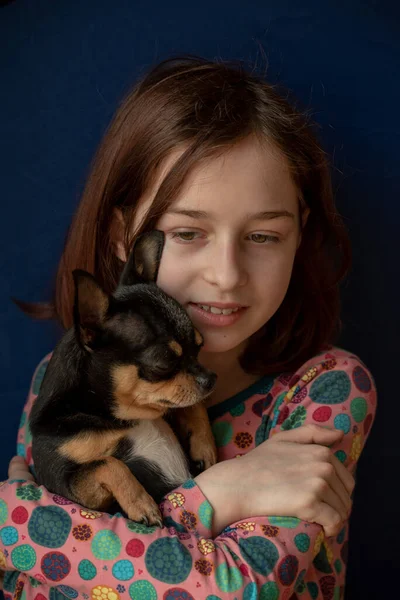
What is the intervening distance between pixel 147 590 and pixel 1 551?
0.28m

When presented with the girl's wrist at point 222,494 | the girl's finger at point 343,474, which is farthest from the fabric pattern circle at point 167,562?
the girl's finger at point 343,474

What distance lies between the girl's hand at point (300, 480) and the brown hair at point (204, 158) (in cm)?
27

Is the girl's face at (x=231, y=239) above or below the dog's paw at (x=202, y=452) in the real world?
above

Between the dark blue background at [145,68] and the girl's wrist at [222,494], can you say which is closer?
the girl's wrist at [222,494]

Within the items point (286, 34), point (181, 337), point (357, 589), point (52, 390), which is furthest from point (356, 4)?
point (357, 589)

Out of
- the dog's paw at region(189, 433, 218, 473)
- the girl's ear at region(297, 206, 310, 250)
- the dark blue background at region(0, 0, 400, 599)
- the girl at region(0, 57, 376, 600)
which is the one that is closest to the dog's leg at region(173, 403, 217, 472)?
the dog's paw at region(189, 433, 218, 473)

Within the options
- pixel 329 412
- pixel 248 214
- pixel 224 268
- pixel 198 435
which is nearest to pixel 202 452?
pixel 198 435

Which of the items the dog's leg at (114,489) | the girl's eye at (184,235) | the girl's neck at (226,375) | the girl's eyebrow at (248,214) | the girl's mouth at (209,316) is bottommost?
the dog's leg at (114,489)

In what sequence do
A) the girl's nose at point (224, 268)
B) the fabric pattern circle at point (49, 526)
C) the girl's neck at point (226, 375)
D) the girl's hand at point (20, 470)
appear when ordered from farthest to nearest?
the girl's neck at point (226, 375) < the girl's hand at point (20, 470) < the girl's nose at point (224, 268) < the fabric pattern circle at point (49, 526)

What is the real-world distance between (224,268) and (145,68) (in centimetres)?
64

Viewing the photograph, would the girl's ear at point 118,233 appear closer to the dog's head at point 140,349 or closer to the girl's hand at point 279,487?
the dog's head at point 140,349

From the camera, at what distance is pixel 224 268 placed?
1.28m

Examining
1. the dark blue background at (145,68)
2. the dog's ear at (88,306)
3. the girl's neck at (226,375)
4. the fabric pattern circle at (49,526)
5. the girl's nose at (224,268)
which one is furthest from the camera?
the dark blue background at (145,68)

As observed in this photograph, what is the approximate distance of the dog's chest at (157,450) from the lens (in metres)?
1.27
